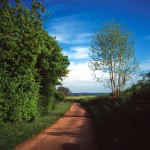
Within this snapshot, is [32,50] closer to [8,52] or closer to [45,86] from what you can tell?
[8,52]

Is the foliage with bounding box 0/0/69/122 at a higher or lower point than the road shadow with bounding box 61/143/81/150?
higher

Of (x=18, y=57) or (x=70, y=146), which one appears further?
(x=18, y=57)

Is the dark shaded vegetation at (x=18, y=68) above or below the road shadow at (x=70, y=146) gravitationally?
above

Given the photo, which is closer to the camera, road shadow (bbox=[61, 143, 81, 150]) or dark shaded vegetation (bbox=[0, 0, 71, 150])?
road shadow (bbox=[61, 143, 81, 150])

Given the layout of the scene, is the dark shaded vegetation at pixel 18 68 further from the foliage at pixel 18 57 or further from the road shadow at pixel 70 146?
the road shadow at pixel 70 146

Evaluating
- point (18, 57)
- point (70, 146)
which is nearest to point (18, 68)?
point (18, 57)

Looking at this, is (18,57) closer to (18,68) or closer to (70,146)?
(18,68)

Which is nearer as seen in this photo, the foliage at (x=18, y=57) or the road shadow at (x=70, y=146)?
the road shadow at (x=70, y=146)

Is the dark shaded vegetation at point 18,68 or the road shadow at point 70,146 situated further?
the dark shaded vegetation at point 18,68

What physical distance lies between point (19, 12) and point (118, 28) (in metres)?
14.1

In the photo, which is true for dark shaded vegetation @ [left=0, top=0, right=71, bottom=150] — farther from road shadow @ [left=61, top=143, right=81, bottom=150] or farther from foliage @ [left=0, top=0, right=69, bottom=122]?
road shadow @ [left=61, top=143, right=81, bottom=150]

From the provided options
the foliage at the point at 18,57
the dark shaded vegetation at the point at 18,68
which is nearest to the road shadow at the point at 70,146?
the dark shaded vegetation at the point at 18,68

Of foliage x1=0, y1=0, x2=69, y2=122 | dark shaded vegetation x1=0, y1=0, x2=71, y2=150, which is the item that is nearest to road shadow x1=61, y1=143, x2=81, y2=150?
dark shaded vegetation x1=0, y1=0, x2=71, y2=150

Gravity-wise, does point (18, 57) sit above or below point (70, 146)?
above
